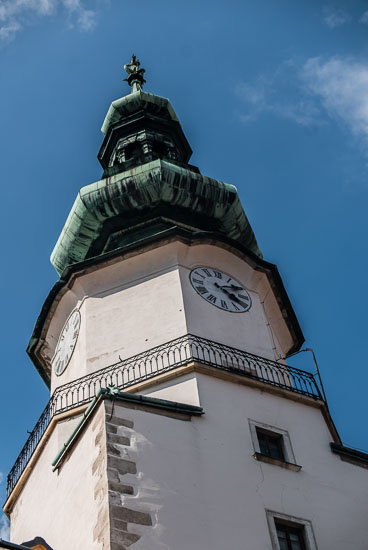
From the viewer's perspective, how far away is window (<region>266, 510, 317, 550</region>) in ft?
43.6

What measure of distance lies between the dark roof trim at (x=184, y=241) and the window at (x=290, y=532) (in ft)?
19.1

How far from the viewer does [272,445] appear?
14.9m

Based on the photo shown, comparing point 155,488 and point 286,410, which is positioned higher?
point 286,410

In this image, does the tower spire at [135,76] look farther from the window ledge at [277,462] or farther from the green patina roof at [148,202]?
the window ledge at [277,462]

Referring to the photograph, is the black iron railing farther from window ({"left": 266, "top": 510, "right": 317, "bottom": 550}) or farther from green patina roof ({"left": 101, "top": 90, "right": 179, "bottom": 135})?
green patina roof ({"left": 101, "top": 90, "right": 179, "bottom": 135})

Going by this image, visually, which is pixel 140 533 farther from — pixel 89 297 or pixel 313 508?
pixel 89 297

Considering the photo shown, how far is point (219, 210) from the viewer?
67.9ft

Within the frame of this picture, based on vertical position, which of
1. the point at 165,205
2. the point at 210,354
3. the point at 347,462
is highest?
the point at 165,205

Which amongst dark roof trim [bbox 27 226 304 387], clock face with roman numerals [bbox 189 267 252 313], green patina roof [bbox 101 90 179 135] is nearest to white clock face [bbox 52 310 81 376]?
dark roof trim [bbox 27 226 304 387]

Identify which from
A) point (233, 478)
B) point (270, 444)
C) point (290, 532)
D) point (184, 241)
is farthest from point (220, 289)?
point (290, 532)

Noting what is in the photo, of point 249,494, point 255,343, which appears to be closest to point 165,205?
point 255,343

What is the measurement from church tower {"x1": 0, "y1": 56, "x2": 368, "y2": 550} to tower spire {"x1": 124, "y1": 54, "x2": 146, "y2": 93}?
16.4 feet

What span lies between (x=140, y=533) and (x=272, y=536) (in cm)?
193

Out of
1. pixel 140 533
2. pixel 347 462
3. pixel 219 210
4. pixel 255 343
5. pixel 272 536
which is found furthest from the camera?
pixel 219 210
